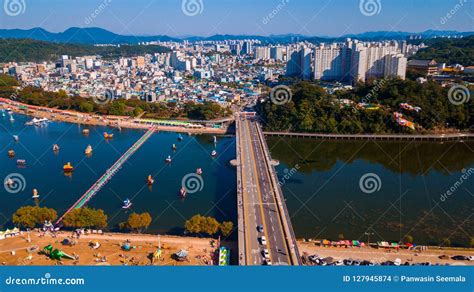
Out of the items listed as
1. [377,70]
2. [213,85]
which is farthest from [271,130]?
[377,70]

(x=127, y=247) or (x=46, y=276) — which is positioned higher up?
Answer: (x=46, y=276)

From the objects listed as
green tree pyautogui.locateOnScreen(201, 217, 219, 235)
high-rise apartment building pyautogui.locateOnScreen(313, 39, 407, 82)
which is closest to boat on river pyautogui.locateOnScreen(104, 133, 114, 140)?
green tree pyautogui.locateOnScreen(201, 217, 219, 235)

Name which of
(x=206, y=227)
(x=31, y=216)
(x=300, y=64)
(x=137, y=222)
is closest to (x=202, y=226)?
(x=206, y=227)

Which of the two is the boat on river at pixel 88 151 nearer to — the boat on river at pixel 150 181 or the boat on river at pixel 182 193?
the boat on river at pixel 150 181

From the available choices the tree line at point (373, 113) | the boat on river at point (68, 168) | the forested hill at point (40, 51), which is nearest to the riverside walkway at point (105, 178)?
the boat on river at point (68, 168)

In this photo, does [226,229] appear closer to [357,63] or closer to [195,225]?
[195,225]

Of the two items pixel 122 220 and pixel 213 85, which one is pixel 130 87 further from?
pixel 122 220
